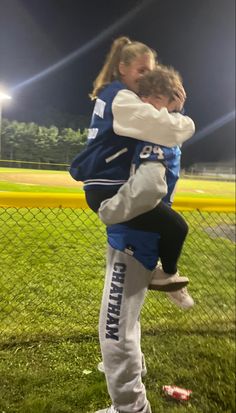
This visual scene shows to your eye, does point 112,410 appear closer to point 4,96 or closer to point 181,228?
point 181,228

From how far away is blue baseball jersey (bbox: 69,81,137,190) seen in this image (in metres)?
1.25

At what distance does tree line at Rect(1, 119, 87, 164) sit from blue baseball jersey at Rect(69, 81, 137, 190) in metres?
0.22

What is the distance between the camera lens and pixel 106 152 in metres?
1.25

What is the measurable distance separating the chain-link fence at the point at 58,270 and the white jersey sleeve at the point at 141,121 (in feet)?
1.38

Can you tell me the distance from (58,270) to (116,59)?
1000 mm

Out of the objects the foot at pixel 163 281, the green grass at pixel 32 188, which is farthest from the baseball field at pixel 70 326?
the foot at pixel 163 281

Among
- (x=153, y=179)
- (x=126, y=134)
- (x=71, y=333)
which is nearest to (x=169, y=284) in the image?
(x=153, y=179)

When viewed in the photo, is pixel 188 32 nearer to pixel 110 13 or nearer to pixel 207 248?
pixel 110 13

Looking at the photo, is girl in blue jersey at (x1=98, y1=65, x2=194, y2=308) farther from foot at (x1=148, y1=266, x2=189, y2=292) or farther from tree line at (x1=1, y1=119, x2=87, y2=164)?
tree line at (x1=1, y1=119, x2=87, y2=164)

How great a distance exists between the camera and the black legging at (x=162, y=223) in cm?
128

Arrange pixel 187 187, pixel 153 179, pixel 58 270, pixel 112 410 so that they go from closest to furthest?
pixel 153 179 < pixel 112 410 < pixel 187 187 < pixel 58 270

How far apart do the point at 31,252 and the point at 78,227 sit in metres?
0.25

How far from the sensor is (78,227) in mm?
1827

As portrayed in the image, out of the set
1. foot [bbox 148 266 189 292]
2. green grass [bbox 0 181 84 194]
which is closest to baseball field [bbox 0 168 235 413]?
Result: green grass [bbox 0 181 84 194]
